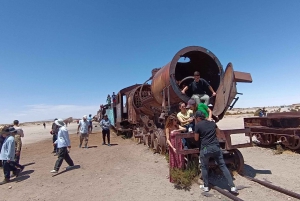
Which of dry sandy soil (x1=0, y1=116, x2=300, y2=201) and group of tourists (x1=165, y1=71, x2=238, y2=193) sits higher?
group of tourists (x1=165, y1=71, x2=238, y2=193)

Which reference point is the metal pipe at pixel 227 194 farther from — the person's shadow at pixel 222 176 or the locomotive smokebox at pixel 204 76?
the locomotive smokebox at pixel 204 76

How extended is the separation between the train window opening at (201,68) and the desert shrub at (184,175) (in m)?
2.53

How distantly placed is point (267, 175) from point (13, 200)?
6.21 metres

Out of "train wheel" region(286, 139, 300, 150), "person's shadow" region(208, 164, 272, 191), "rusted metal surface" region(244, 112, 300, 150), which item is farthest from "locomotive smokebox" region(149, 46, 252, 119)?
"train wheel" region(286, 139, 300, 150)

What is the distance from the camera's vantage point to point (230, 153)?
5668 mm

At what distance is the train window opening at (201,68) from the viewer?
21.6 ft

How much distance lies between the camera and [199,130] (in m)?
4.62

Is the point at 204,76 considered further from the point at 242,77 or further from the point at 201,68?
the point at 242,77

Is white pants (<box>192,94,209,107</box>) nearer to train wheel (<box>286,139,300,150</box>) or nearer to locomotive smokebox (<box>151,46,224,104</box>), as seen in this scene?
locomotive smokebox (<box>151,46,224,104</box>)

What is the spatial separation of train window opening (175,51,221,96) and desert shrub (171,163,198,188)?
2528mm

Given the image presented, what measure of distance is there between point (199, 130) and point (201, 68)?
306cm

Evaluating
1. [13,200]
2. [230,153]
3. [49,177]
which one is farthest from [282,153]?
[13,200]

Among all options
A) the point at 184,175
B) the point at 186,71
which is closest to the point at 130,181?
the point at 184,175

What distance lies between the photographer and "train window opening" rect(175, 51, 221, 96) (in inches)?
259
